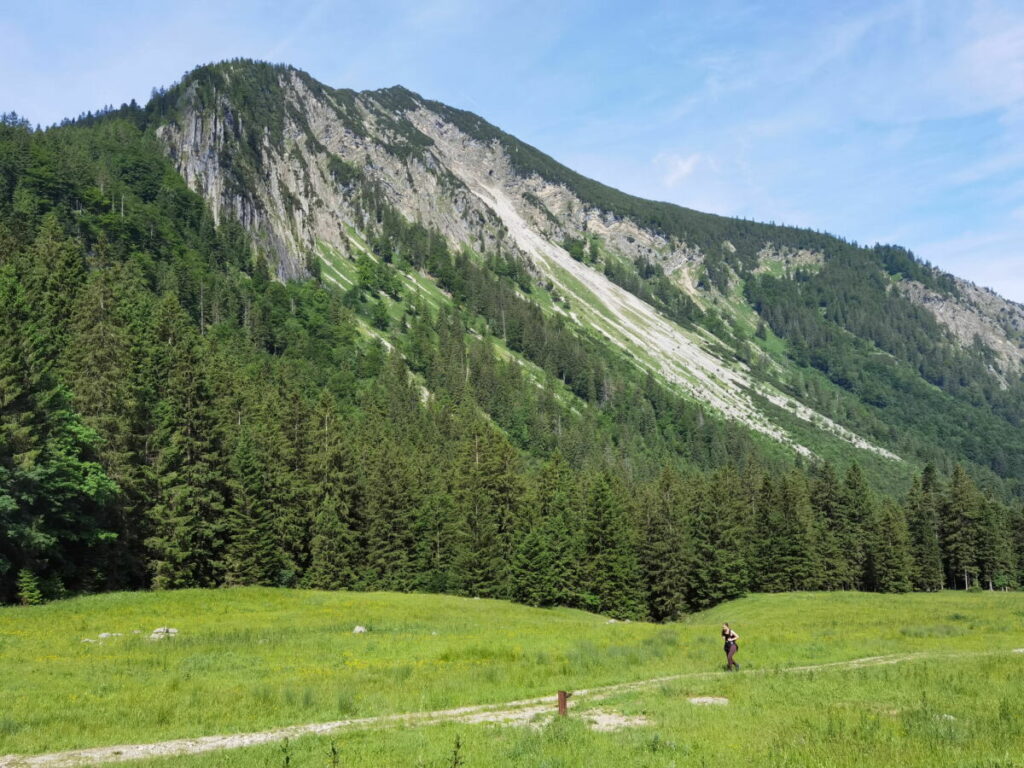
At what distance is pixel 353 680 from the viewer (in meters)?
22.6

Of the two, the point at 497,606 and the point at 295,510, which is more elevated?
the point at 295,510

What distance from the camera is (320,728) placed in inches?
641

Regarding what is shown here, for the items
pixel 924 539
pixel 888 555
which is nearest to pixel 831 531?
pixel 888 555

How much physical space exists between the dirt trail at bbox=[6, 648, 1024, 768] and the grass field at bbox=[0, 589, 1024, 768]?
64 cm

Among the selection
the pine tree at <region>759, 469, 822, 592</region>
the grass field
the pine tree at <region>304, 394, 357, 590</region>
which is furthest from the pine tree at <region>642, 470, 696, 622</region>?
the pine tree at <region>304, 394, 357, 590</region>

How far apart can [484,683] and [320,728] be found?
7576 millimetres

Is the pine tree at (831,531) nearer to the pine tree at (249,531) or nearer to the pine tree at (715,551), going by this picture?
the pine tree at (715,551)

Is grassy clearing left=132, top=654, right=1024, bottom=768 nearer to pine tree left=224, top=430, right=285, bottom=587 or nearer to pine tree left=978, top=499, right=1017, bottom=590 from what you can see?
pine tree left=224, top=430, right=285, bottom=587

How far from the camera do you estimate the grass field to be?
12.7 meters

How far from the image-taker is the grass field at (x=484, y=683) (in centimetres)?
1273

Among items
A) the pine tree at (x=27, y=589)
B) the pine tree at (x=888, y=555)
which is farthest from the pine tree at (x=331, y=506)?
the pine tree at (x=888, y=555)

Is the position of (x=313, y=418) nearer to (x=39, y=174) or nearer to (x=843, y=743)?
(x=843, y=743)

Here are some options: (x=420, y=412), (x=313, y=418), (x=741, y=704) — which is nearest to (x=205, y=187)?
(x=420, y=412)

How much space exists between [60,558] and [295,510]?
23.7 metres
